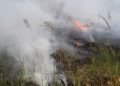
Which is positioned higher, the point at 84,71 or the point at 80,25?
the point at 80,25

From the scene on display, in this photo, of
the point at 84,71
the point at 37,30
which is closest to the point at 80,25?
the point at 37,30

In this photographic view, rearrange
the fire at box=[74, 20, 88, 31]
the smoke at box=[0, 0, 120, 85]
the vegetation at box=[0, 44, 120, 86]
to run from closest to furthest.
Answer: the vegetation at box=[0, 44, 120, 86], the smoke at box=[0, 0, 120, 85], the fire at box=[74, 20, 88, 31]

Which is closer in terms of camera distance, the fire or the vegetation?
the vegetation

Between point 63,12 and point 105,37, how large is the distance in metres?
1.52

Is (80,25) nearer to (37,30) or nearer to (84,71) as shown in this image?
(37,30)

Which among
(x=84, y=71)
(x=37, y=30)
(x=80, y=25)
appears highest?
(x=80, y=25)

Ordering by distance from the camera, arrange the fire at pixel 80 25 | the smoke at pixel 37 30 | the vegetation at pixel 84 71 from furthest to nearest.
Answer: the fire at pixel 80 25
the smoke at pixel 37 30
the vegetation at pixel 84 71

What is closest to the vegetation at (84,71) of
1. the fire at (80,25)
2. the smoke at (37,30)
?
the smoke at (37,30)

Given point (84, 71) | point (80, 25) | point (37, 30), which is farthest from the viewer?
point (80, 25)

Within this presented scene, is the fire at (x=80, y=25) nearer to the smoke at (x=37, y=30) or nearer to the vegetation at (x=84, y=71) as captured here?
the smoke at (x=37, y=30)

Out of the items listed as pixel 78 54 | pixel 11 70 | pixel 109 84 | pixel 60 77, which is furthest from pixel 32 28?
pixel 109 84

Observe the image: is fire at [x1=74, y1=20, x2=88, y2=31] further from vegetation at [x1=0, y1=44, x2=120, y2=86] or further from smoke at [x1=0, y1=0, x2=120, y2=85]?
vegetation at [x1=0, y1=44, x2=120, y2=86]

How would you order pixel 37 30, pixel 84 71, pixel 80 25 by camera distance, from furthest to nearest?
pixel 80 25
pixel 37 30
pixel 84 71

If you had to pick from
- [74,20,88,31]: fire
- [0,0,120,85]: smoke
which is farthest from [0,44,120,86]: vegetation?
[74,20,88,31]: fire
